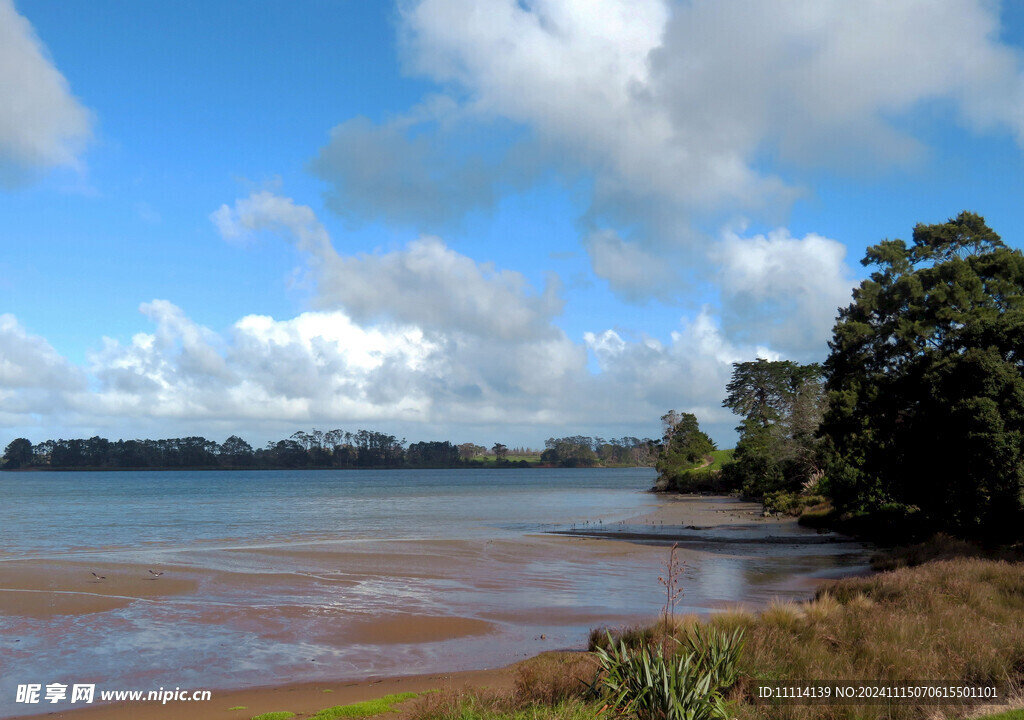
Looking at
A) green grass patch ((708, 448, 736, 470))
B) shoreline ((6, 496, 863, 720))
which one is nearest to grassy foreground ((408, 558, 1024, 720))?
shoreline ((6, 496, 863, 720))

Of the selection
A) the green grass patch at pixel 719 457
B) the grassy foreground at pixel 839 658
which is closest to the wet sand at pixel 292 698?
the grassy foreground at pixel 839 658

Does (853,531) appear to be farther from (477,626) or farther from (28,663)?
(28,663)

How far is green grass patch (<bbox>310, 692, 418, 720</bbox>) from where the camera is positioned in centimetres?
857

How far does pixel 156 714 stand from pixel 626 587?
12.7 m

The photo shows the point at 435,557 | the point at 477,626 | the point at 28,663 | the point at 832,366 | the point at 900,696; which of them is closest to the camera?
the point at 900,696

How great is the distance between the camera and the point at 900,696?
310 inches

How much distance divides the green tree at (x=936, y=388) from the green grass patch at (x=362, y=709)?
660 inches

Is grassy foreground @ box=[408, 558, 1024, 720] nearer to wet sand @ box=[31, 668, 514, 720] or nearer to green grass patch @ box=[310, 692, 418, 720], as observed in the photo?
green grass patch @ box=[310, 692, 418, 720]

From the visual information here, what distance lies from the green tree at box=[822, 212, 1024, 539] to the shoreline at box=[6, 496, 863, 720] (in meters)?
3.50

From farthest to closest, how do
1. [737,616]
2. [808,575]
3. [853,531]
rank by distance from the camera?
[853,531]
[808,575]
[737,616]

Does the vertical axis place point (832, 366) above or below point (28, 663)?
above

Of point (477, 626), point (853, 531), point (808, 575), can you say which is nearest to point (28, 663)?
point (477, 626)

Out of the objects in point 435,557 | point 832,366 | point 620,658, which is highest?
point 832,366

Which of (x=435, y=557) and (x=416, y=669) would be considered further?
(x=435, y=557)
